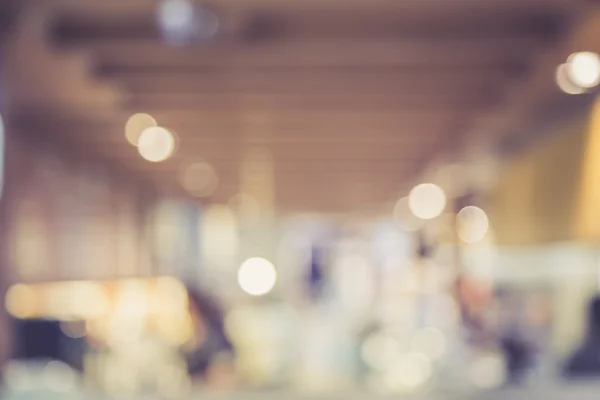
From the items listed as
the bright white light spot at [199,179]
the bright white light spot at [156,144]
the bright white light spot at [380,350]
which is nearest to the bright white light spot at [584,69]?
the bright white light spot at [156,144]

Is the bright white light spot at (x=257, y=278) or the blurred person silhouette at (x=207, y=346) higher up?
the bright white light spot at (x=257, y=278)

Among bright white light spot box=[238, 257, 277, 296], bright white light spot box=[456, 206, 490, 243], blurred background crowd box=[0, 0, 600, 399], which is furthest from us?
bright white light spot box=[456, 206, 490, 243]

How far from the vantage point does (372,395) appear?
2.88 metres

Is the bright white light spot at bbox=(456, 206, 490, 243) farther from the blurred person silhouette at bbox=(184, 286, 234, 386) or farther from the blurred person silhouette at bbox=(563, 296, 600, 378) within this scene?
the blurred person silhouette at bbox=(563, 296, 600, 378)

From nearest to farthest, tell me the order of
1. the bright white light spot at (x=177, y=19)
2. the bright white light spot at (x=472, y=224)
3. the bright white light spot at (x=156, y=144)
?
the bright white light spot at (x=177, y=19) < the bright white light spot at (x=156, y=144) < the bright white light spot at (x=472, y=224)

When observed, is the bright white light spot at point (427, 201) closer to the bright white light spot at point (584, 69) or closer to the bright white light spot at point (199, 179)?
the bright white light spot at point (199, 179)

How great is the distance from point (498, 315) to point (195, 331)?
6.34 feet

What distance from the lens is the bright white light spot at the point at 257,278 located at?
6070 mm

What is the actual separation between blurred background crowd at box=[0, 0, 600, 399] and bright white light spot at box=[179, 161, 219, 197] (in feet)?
0.22

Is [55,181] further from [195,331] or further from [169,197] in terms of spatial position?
[169,197]

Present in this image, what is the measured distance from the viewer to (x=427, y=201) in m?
8.87

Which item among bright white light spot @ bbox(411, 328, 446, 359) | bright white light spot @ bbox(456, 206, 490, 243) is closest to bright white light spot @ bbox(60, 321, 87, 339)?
bright white light spot @ bbox(411, 328, 446, 359)

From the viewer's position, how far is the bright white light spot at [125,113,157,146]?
447 cm

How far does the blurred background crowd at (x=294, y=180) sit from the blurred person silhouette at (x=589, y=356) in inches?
0.5
